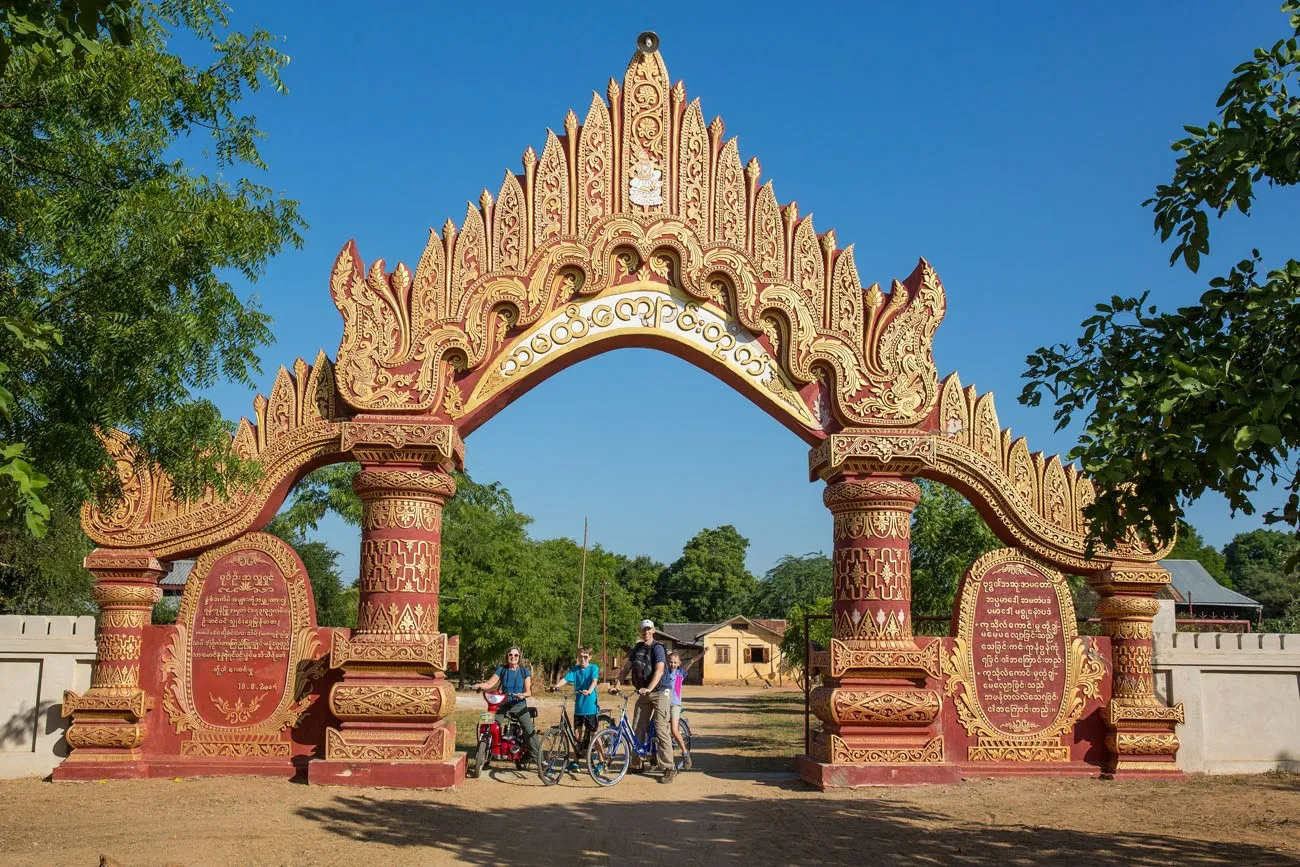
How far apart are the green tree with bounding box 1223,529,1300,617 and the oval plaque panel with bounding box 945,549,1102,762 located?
1621cm

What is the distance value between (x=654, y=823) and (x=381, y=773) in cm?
267

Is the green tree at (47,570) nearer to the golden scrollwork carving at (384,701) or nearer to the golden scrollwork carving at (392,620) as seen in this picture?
the golden scrollwork carving at (392,620)

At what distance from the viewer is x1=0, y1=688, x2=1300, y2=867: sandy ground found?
727 centimetres

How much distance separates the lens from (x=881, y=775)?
9.86 m

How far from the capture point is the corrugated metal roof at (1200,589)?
36.7 m

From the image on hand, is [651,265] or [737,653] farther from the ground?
[651,265]

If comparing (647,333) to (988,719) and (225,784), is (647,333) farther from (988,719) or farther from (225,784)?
(225,784)

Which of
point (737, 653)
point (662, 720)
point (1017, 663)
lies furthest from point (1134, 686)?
point (737, 653)

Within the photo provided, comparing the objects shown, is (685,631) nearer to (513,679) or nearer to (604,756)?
(513,679)

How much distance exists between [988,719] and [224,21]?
29.3 feet

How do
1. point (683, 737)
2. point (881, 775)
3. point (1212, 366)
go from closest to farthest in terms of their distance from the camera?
point (1212, 366) < point (881, 775) < point (683, 737)

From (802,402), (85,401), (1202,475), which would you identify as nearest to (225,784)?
(85,401)

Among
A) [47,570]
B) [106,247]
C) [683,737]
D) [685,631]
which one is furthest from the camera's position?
[685,631]

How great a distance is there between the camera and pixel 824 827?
827cm
